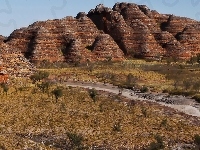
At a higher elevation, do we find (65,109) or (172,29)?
(172,29)

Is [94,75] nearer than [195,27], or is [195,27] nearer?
[94,75]

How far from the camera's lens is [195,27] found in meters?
110

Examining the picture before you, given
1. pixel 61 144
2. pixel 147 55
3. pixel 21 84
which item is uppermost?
pixel 147 55

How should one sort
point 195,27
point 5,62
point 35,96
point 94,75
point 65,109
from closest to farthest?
point 65,109, point 35,96, point 5,62, point 94,75, point 195,27

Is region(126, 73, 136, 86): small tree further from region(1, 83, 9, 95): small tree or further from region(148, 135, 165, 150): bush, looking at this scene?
region(148, 135, 165, 150): bush

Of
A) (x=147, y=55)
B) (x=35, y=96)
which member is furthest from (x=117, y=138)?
(x=147, y=55)

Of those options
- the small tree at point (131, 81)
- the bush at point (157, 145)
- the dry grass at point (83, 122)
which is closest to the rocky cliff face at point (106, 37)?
the small tree at point (131, 81)

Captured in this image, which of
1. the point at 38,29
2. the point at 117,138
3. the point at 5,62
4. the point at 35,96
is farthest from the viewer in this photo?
the point at 38,29

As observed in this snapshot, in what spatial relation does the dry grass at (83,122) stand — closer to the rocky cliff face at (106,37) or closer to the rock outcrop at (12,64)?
the rock outcrop at (12,64)

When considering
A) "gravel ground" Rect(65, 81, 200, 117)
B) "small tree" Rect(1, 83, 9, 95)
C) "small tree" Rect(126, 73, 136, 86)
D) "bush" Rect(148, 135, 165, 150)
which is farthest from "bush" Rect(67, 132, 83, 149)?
"small tree" Rect(126, 73, 136, 86)

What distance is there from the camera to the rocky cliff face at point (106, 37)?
315 ft

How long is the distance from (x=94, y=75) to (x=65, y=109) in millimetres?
35329

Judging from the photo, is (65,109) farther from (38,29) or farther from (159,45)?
(159,45)

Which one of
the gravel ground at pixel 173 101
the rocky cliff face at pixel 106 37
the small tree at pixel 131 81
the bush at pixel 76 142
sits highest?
the rocky cliff face at pixel 106 37
